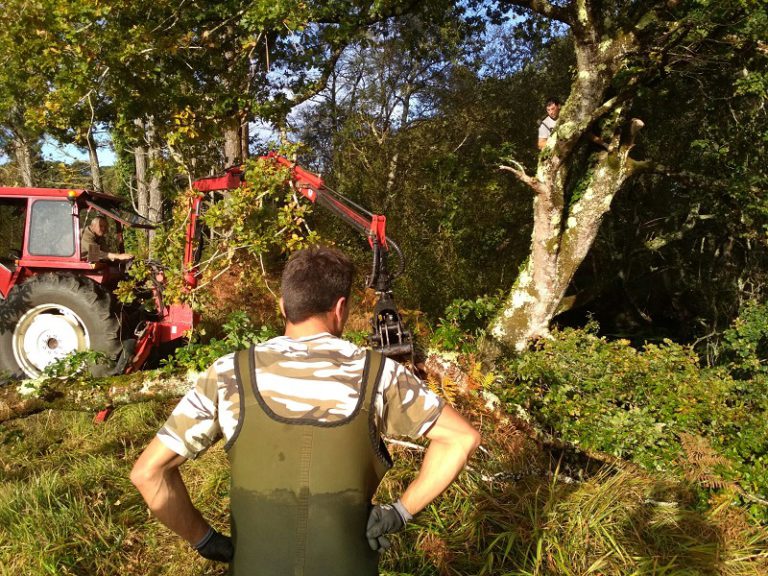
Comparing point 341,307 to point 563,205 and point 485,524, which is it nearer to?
point 485,524

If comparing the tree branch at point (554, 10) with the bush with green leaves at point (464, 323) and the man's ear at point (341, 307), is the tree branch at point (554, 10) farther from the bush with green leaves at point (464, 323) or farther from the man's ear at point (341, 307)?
the man's ear at point (341, 307)

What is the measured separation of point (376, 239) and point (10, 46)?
199 inches

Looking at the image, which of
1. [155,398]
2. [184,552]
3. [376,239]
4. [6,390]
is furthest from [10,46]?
[184,552]

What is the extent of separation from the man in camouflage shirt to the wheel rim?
4.65 m

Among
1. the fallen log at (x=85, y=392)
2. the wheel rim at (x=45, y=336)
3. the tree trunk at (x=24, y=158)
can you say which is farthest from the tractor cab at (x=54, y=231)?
the tree trunk at (x=24, y=158)

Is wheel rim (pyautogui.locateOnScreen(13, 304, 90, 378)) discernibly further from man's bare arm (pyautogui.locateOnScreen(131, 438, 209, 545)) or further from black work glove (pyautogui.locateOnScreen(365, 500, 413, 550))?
black work glove (pyautogui.locateOnScreen(365, 500, 413, 550))

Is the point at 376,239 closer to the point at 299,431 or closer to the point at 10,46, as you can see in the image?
the point at 299,431

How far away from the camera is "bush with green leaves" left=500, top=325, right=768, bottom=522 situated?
14.2 ft

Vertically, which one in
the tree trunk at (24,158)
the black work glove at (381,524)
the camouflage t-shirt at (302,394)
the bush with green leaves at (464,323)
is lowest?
the bush with green leaves at (464,323)

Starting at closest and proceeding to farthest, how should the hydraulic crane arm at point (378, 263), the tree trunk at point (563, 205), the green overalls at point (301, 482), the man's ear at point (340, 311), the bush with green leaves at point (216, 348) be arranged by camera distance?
the green overalls at point (301, 482)
the man's ear at point (340, 311)
the hydraulic crane arm at point (378, 263)
the bush with green leaves at point (216, 348)
the tree trunk at point (563, 205)

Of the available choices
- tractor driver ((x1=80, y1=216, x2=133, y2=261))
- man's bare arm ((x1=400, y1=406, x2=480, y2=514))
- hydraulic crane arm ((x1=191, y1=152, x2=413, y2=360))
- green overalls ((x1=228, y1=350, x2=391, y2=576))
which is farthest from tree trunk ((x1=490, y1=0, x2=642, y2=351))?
green overalls ((x1=228, y1=350, x2=391, y2=576))

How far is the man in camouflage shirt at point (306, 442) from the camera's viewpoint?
158cm

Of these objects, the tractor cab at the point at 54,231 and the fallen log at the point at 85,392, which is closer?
the fallen log at the point at 85,392

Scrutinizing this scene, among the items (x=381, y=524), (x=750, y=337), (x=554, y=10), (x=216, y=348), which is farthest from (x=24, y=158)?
(x=381, y=524)
